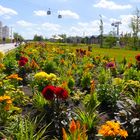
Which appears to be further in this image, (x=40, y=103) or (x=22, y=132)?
(x=40, y=103)

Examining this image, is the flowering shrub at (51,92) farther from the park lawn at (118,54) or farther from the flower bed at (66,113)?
the park lawn at (118,54)

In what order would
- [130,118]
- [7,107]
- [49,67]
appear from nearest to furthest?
1. [130,118]
2. [7,107]
3. [49,67]

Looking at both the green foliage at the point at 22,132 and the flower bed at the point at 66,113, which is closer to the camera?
the green foliage at the point at 22,132

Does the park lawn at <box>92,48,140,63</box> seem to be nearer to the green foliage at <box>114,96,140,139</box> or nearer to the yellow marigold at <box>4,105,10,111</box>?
the green foliage at <box>114,96,140,139</box>

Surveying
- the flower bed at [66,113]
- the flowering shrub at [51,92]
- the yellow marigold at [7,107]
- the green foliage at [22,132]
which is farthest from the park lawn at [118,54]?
the green foliage at [22,132]

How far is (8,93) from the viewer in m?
8.29

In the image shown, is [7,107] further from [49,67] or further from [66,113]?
[49,67]

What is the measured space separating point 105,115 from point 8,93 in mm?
2025

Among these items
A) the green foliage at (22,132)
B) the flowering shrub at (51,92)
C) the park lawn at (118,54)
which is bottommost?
the park lawn at (118,54)

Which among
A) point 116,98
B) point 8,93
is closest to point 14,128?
point 8,93

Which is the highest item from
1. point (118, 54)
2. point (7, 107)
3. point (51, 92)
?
point (51, 92)

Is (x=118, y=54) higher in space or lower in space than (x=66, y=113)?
lower

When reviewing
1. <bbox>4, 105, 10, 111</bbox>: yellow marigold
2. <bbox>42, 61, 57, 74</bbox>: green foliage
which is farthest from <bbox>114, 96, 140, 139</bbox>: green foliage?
<bbox>42, 61, 57, 74</bbox>: green foliage

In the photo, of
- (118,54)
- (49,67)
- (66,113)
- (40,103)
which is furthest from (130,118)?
(118,54)
